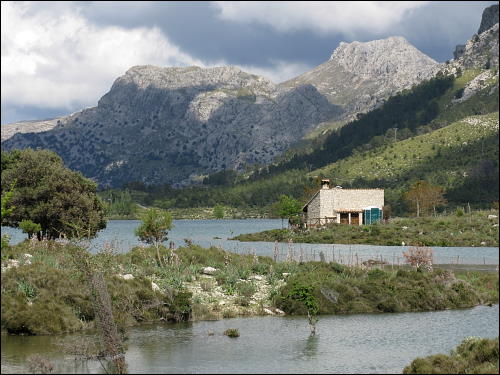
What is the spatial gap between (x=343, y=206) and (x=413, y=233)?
23.7m

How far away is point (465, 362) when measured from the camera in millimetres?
25516

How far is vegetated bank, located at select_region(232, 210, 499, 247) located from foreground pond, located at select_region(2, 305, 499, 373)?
2952 inches

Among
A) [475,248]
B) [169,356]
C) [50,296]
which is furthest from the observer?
[475,248]

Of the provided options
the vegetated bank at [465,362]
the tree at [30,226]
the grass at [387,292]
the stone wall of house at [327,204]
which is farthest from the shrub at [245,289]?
the stone wall of house at [327,204]

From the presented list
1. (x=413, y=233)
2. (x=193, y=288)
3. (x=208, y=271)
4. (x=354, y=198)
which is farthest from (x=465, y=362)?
(x=354, y=198)

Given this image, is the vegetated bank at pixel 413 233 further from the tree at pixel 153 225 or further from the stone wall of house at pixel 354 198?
the tree at pixel 153 225

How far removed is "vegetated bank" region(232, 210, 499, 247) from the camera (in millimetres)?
114688

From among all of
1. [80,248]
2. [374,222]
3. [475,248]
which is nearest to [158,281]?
[80,248]

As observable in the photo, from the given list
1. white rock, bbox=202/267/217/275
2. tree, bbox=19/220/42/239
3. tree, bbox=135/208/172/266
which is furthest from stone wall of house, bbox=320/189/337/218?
white rock, bbox=202/267/217/275

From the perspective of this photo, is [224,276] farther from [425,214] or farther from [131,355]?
[425,214]

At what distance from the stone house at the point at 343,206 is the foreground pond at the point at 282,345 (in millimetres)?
100360

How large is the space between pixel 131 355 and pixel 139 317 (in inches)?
377

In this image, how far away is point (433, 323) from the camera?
1539 inches

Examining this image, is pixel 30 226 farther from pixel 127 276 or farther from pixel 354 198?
pixel 354 198
